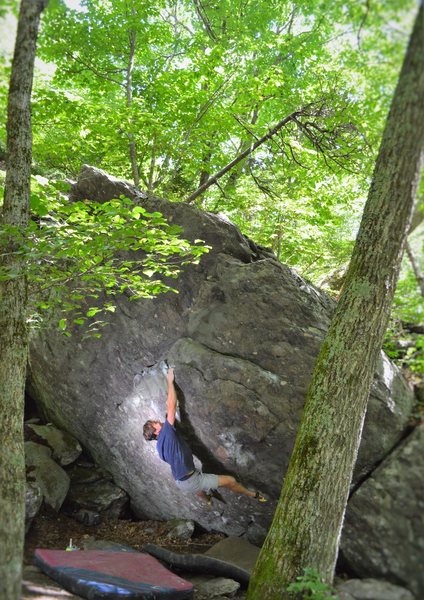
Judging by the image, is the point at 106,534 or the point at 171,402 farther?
the point at 106,534

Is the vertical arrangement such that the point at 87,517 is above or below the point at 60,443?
below

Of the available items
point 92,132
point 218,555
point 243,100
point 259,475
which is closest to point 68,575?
point 218,555

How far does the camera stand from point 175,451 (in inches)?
255

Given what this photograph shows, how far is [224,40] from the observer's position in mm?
8898

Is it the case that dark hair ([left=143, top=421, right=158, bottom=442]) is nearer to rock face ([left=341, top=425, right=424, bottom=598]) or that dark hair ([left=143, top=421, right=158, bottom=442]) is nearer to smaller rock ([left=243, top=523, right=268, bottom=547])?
smaller rock ([left=243, top=523, right=268, bottom=547])

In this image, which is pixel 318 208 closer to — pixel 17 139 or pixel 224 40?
pixel 224 40

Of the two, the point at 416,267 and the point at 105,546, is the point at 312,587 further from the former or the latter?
the point at 105,546

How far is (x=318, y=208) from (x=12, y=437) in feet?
26.0

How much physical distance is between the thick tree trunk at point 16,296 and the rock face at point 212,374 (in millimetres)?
2633

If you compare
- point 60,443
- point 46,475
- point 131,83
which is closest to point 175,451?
point 46,475

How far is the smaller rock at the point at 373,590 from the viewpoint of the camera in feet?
9.91

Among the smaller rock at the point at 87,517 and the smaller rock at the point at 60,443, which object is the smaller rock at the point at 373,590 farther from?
the smaller rock at the point at 60,443

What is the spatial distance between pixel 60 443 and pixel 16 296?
4.60m

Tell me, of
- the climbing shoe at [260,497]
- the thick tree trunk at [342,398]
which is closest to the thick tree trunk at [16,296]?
the thick tree trunk at [342,398]
